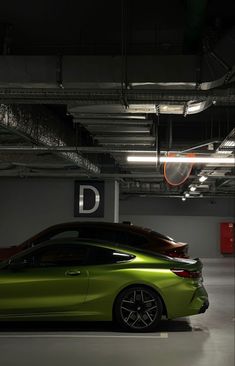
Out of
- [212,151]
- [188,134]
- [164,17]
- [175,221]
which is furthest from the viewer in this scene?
[175,221]

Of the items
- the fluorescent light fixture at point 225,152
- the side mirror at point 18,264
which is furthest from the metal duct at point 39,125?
the fluorescent light fixture at point 225,152

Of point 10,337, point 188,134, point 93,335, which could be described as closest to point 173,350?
point 93,335

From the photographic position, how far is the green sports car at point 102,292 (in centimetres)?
677

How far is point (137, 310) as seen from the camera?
6.82 meters

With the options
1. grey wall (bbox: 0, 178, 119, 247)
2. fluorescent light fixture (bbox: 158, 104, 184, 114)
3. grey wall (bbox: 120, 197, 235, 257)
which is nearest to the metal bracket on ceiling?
fluorescent light fixture (bbox: 158, 104, 184, 114)

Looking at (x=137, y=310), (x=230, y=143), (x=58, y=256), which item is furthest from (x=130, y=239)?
(x=230, y=143)

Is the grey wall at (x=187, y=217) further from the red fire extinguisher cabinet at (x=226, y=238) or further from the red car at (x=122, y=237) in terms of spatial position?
the red car at (x=122, y=237)

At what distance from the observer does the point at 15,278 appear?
6820 mm

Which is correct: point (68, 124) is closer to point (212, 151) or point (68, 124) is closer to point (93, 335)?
point (212, 151)

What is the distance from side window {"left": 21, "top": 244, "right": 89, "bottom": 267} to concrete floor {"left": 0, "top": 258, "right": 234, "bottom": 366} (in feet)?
2.96

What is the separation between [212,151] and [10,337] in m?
5.29

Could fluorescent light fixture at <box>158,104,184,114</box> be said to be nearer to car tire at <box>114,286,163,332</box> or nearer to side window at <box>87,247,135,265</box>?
side window at <box>87,247,135,265</box>

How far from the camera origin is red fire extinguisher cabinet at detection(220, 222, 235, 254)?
83.5 ft

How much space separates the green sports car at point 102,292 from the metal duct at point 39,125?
2071mm
